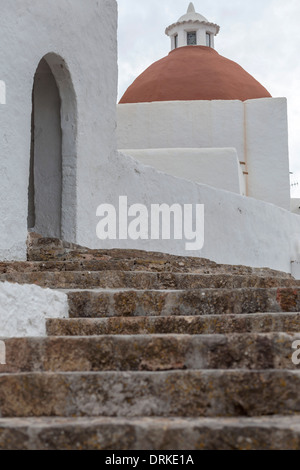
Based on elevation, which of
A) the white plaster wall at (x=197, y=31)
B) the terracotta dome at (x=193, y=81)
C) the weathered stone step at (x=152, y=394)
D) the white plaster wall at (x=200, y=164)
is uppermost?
the white plaster wall at (x=197, y=31)

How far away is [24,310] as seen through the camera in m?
2.92

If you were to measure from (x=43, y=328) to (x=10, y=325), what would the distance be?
0.54 feet

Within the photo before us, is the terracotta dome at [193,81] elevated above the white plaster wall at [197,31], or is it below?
below

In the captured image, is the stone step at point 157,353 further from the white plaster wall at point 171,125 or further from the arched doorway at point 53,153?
the white plaster wall at point 171,125

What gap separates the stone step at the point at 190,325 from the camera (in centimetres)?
273

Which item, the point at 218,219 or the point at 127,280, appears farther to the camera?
the point at 218,219

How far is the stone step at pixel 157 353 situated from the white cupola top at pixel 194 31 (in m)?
13.9

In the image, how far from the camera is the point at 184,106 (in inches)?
470

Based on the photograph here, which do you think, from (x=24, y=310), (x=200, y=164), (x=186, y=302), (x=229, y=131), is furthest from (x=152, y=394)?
(x=229, y=131)

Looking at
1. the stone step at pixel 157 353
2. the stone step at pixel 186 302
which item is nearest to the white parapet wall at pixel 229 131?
the stone step at pixel 186 302

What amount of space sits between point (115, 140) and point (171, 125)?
5517 mm

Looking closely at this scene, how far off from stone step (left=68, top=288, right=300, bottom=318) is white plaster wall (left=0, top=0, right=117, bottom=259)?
1.70m

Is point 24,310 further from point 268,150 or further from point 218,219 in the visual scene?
point 268,150

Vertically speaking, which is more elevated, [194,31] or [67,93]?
[194,31]
